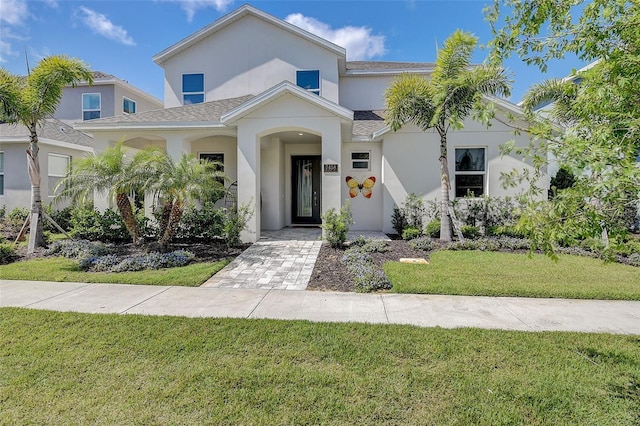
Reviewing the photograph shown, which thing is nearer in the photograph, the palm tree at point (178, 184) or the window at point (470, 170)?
the palm tree at point (178, 184)

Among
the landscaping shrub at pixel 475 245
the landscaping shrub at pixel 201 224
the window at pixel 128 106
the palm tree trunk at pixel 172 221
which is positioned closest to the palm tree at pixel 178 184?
the palm tree trunk at pixel 172 221

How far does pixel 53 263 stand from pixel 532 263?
12000 millimetres

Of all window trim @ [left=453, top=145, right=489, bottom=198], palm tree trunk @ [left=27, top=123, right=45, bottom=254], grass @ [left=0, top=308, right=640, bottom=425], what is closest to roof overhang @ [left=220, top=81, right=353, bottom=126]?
window trim @ [left=453, top=145, right=489, bottom=198]

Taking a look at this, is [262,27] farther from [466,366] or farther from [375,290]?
[466,366]

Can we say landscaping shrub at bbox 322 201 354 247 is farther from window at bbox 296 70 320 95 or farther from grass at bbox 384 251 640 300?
window at bbox 296 70 320 95

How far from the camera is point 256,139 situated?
1021cm

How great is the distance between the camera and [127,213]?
877cm

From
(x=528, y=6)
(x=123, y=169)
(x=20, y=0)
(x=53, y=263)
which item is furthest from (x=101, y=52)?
(x=528, y=6)

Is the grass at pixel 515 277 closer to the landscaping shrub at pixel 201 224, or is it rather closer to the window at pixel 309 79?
the landscaping shrub at pixel 201 224

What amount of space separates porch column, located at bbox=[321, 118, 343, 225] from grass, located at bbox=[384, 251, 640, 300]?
3.18m

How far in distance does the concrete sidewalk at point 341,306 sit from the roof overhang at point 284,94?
6098 mm

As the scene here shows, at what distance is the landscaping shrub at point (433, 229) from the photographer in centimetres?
1089

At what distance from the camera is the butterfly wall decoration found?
42.7 ft

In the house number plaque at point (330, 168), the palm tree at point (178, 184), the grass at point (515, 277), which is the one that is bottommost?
the grass at point (515, 277)
